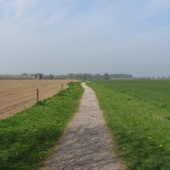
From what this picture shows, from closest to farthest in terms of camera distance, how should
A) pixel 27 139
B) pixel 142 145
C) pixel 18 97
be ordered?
pixel 142 145 → pixel 27 139 → pixel 18 97

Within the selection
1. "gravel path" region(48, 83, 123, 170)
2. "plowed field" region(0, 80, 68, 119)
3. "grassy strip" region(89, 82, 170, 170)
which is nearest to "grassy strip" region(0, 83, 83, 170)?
"gravel path" region(48, 83, 123, 170)

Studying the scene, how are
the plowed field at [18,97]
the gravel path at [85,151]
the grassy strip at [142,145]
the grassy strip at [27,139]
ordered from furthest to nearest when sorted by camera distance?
the plowed field at [18,97]
the grassy strip at [27,139]
the grassy strip at [142,145]
the gravel path at [85,151]

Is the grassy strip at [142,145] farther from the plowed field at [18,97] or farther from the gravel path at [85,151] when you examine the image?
the plowed field at [18,97]

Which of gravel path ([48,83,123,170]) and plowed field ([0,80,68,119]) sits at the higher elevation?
gravel path ([48,83,123,170])

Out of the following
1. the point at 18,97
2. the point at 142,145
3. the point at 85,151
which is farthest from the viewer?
the point at 18,97

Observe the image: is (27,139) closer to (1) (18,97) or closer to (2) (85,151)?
(2) (85,151)

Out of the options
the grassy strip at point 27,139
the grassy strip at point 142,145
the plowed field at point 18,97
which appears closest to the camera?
the grassy strip at point 142,145

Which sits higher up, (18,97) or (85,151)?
(85,151)

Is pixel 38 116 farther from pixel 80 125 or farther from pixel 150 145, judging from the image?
pixel 150 145

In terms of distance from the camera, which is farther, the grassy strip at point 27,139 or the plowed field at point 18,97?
the plowed field at point 18,97

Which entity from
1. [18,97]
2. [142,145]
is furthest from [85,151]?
[18,97]

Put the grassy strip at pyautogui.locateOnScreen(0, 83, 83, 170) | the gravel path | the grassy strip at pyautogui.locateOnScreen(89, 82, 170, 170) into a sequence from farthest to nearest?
the grassy strip at pyautogui.locateOnScreen(0, 83, 83, 170)
the grassy strip at pyautogui.locateOnScreen(89, 82, 170, 170)
the gravel path

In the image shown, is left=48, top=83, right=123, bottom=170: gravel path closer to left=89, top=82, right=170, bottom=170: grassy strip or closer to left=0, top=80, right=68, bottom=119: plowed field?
left=89, top=82, right=170, bottom=170: grassy strip

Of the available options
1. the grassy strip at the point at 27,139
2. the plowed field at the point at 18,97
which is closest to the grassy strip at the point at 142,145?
the grassy strip at the point at 27,139
